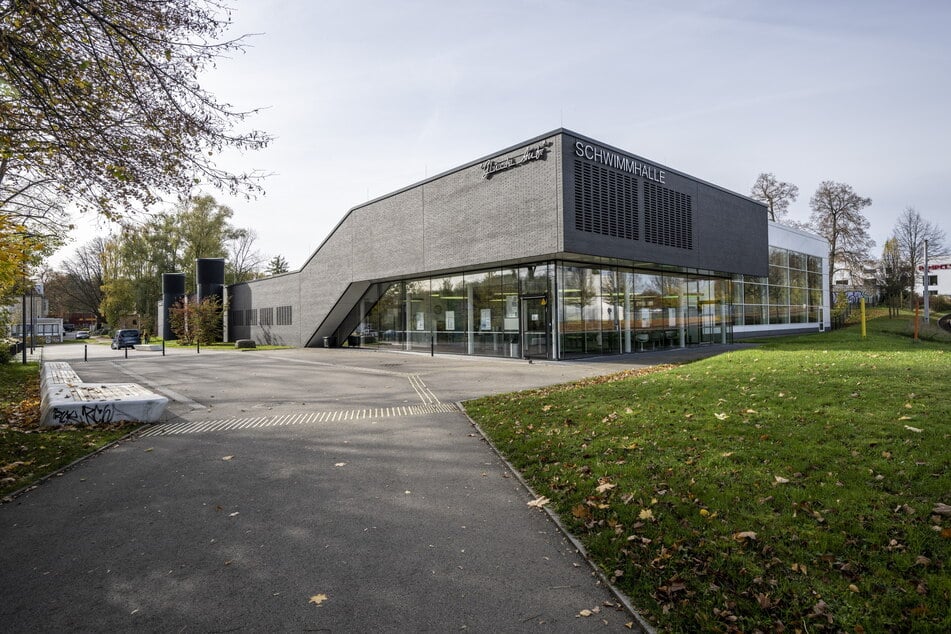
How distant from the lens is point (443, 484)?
19.1ft

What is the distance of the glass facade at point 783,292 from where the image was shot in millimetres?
33450

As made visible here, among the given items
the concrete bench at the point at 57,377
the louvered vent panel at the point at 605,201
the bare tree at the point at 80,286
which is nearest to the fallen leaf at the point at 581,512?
the concrete bench at the point at 57,377

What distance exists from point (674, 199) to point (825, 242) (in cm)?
2513

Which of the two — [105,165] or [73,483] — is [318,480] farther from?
[105,165]

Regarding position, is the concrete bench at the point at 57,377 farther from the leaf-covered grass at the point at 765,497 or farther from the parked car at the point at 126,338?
the parked car at the point at 126,338

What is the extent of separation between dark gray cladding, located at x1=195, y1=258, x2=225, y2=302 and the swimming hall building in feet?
54.6

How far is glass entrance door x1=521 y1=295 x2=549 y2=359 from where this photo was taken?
21922 millimetres

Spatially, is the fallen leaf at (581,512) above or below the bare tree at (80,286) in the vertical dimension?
below

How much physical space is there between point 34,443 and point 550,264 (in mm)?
17572

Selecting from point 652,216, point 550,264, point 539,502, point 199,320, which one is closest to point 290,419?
point 539,502

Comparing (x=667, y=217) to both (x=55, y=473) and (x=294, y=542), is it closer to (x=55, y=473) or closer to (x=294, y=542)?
(x=294, y=542)

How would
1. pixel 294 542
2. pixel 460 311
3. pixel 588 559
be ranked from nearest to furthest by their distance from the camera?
1. pixel 588 559
2. pixel 294 542
3. pixel 460 311

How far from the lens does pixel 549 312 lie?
21672mm

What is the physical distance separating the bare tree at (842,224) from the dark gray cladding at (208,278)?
58.6m
